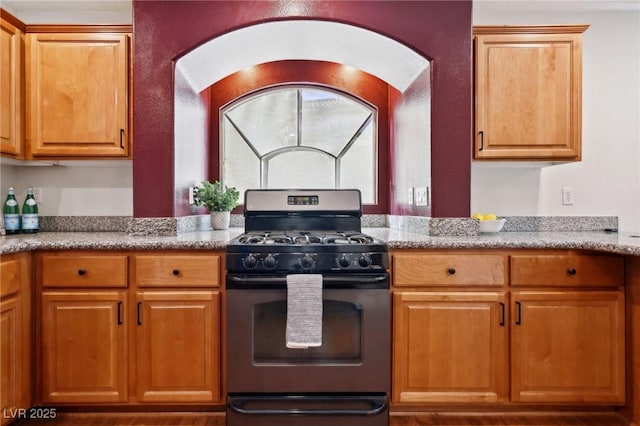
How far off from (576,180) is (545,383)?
1.45 m

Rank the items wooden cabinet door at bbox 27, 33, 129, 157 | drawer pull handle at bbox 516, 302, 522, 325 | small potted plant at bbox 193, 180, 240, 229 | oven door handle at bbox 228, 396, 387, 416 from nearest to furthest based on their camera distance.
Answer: oven door handle at bbox 228, 396, 387, 416 → drawer pull handle at bbox 516, 302, 522, 325 → wooden cabinet door at bbox 27, 33, 129, 157 → small potted plant at bbox 193, 180, 240, 229

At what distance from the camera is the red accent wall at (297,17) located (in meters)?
2.19

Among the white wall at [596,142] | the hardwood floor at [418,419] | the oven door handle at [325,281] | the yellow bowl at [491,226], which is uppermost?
the white wall at [596,142]

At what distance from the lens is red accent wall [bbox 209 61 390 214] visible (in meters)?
2.87

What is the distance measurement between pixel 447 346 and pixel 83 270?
1.77 m

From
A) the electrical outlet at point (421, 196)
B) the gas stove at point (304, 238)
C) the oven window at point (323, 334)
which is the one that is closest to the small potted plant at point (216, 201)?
the gas stove at point (304, 238)

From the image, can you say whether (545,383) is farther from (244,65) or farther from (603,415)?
(244,65)

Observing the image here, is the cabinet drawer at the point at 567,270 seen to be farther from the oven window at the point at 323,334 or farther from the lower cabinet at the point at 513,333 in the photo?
the oven window at the point at 323,334

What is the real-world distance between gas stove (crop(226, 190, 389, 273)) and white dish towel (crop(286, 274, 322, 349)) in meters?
0.08

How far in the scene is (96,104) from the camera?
7.36 ft

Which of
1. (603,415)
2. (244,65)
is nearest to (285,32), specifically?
(244,65)

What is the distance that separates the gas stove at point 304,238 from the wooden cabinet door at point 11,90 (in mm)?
1304

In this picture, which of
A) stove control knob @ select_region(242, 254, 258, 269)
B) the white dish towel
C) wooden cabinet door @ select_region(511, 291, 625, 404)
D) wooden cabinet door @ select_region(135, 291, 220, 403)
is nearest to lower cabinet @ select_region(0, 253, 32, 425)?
wooden cabinet door @ select_region(135, 291, 220, 403)

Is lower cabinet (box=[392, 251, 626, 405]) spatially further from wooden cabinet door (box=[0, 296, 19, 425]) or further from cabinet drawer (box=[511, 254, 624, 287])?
wooden cabinet door (box=[0, 296, 19, 425])
